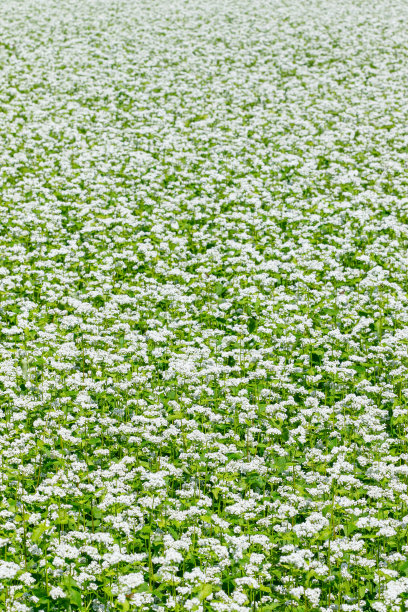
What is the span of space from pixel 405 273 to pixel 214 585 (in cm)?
718

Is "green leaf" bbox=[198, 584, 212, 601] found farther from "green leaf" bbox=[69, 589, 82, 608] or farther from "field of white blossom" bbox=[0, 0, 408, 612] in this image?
"green leaf" bbox=[69, 589, 82, 608]

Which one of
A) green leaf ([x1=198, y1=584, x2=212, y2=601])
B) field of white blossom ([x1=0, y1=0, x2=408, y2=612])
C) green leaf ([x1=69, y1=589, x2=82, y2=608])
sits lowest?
green leaf ([x1=69, y1=589, x2=82, y2=608])

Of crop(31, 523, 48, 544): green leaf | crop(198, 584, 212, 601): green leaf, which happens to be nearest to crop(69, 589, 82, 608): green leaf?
crop(31, 523, 48, 544): green leaf

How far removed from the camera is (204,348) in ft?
31.8

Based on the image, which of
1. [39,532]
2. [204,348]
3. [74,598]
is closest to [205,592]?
[74,598]

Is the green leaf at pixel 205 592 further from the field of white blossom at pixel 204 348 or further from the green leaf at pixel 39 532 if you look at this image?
the green leaf at pixel 39 532

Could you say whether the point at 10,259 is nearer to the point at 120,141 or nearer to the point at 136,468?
the point at 136,468

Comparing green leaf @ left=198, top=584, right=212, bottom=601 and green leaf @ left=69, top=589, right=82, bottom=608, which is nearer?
green leaf @ left=198, top=584, right=212, bottom=601

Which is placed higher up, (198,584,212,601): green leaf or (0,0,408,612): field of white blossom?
(0,0,408,612): field of white blossom

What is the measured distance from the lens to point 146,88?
2208 cm

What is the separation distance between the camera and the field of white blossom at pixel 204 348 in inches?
253

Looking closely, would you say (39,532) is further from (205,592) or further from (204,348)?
(204,348)

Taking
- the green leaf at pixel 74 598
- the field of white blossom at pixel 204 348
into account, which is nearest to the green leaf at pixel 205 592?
the field of white blossom at pixel 204 348

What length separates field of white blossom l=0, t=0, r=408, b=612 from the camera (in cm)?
644
